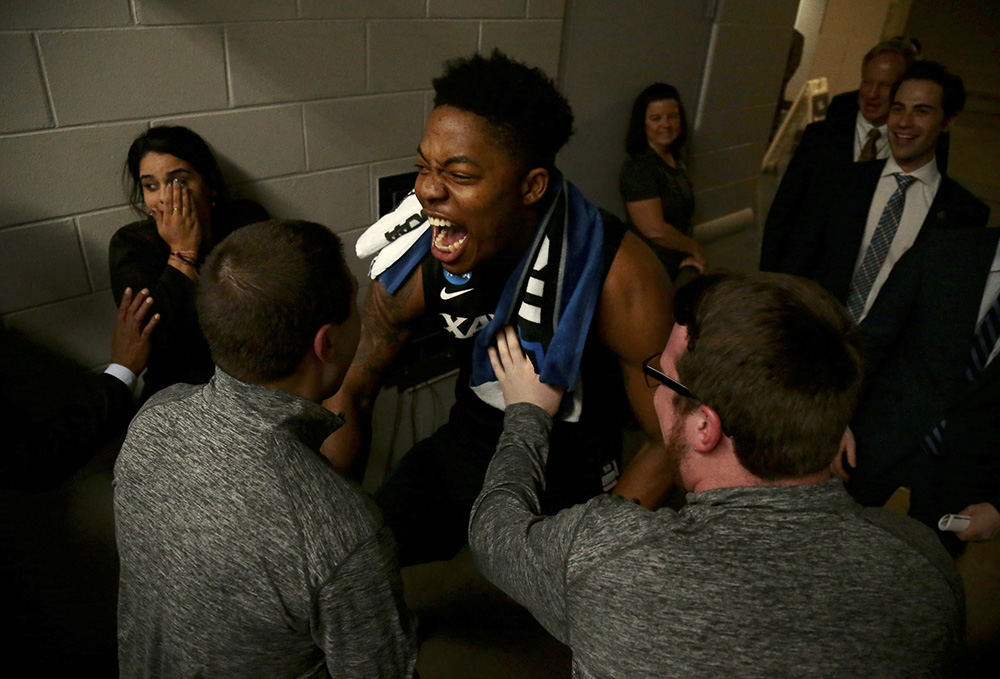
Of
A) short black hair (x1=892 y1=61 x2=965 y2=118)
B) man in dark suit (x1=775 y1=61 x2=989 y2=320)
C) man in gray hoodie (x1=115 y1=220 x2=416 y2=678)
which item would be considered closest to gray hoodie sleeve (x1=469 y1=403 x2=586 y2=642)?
man in gray hoodie (x1=115 y1=220 x2=416 y2=678)

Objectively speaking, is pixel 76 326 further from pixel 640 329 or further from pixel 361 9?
pixel 640 329

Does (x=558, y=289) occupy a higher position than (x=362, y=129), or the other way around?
(x=362, y=129)

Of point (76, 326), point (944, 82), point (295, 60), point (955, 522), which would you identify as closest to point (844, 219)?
point (944, 82)

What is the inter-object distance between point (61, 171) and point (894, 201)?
9.15 ft

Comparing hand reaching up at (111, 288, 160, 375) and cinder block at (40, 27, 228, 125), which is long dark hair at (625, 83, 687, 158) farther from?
hand reaching up at (111, 288, 160, 375)

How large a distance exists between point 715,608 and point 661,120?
2.60 meters

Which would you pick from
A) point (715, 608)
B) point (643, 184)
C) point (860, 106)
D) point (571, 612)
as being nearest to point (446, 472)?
point (571, 612)

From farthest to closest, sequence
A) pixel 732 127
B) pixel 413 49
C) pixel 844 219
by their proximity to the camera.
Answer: pixel 732 127 → pixel 844 219 → pixel 413 49

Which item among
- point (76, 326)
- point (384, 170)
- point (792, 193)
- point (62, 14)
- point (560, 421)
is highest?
point (62, 14)

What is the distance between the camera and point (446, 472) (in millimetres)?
2025

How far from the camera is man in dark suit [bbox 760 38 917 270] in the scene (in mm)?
2863

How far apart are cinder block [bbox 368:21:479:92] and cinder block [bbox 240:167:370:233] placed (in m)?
0.32

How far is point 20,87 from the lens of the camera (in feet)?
5.08

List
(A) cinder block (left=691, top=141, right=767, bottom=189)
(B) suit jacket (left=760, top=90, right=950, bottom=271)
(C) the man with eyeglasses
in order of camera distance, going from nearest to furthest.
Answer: (C) the man with eyeglasses
(B) suit jacket (left=760, top=90, right=950, bottom=271)
(A) cinder block (left=691, top=141, right=767, bottom=189)
